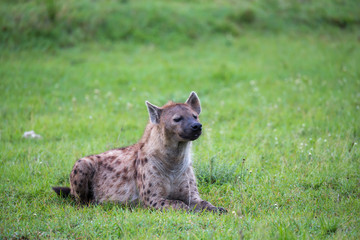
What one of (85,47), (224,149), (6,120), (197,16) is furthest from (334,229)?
(197,16)

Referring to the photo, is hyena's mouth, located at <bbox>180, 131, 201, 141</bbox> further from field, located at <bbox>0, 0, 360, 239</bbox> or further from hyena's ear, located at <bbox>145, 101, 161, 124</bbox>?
field, located at <bbox>0, 0, 360, 239</bbox>

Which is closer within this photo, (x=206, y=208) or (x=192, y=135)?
(x=206, y=208)

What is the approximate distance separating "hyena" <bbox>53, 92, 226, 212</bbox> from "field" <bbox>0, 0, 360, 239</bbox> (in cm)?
23

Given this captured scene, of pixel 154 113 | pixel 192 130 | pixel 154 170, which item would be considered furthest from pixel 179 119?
pixel 154 170

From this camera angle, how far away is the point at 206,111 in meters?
8.54

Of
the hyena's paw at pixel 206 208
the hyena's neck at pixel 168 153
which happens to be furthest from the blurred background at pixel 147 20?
the hyena's paw at pixel 206 208

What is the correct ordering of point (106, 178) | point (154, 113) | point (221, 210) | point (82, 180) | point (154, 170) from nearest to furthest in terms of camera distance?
point (221, 210), point (154, 170), point (154, 113), point (82, 180), point (106, 178)

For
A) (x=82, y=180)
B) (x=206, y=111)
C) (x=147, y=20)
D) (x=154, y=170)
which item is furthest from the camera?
(x=147, y=20)

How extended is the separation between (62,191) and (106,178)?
1.81ft

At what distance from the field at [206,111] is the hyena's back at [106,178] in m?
0.21

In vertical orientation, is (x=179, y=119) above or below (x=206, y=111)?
above

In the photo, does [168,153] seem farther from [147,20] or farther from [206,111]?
[147,20]

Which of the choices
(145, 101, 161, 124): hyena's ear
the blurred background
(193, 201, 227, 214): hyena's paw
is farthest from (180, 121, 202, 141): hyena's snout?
the blurred background

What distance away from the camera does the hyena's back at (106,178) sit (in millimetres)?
5145
